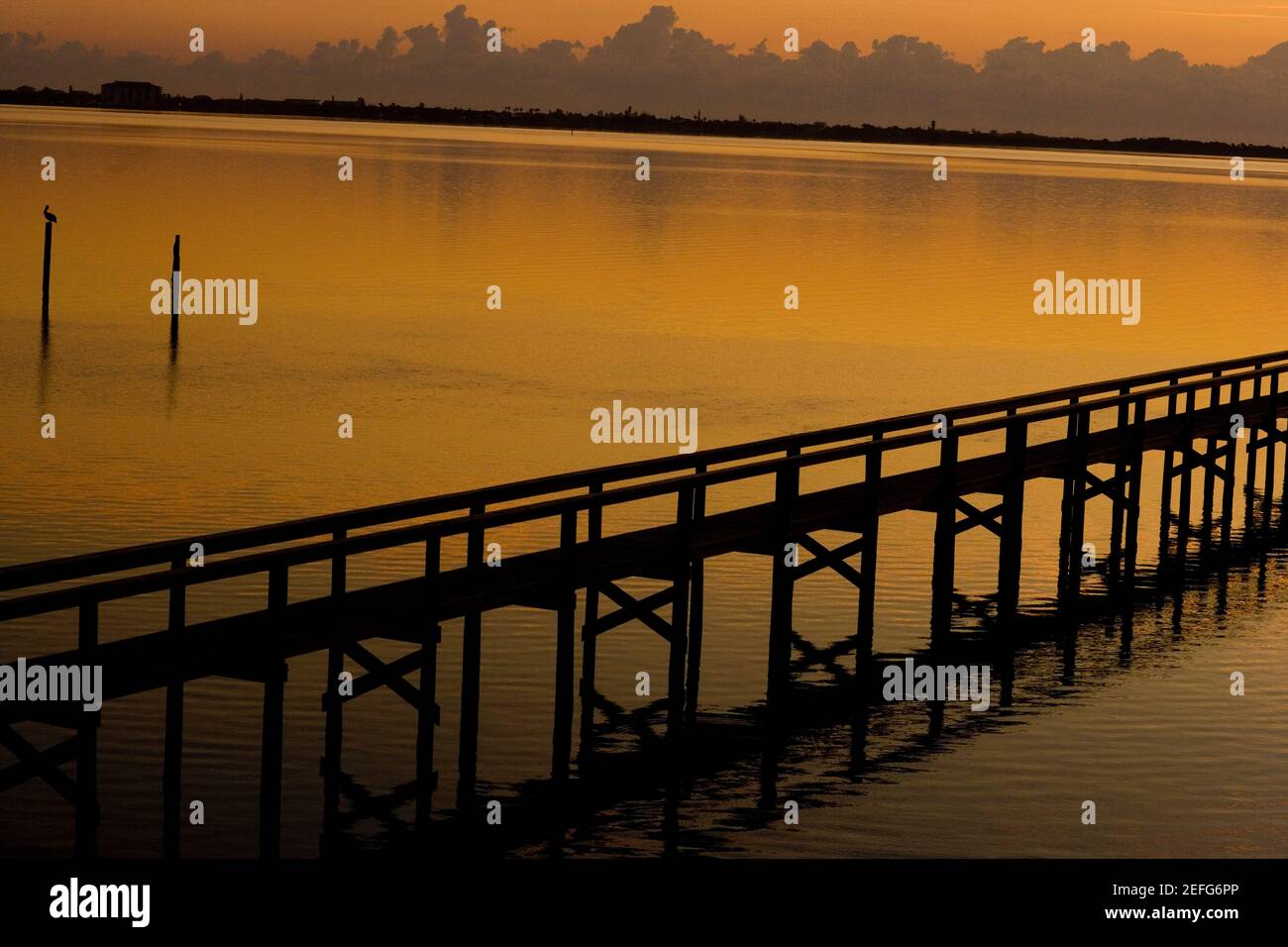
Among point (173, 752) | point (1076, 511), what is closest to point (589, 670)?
point (173, 752)

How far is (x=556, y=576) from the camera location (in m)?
13.9

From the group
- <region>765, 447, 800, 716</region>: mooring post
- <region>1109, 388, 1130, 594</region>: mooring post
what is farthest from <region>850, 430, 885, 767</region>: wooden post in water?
<region>1109, 388, 1130, 594</region>: mooring post

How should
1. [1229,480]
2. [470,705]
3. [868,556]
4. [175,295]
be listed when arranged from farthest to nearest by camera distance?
[175,295] < [1229,480] < [868,556] < [470,705]

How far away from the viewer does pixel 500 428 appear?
3331cm

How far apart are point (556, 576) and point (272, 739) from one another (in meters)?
2.92

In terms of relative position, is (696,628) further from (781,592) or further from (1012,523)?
(1012,523)

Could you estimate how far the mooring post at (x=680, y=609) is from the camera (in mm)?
15336

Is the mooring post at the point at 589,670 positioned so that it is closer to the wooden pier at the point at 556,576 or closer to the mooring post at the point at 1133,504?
the wooden pier at the point at 556,576

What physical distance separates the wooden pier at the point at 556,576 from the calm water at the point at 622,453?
553 mm

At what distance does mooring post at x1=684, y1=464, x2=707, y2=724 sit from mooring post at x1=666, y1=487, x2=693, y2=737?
229 mm

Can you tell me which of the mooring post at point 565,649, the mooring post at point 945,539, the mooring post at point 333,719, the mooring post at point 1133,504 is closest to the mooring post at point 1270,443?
the mooring post at point 1133,504

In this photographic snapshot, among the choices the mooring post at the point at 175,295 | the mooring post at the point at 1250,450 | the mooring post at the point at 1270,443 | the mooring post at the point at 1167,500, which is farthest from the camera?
the mooring post at the point at 175,295
